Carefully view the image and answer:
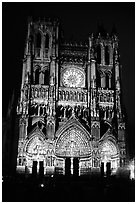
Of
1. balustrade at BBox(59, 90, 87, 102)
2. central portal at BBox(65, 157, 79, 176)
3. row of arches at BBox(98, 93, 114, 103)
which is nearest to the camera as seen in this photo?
central portal at BBox(65, 157, 79, 176)

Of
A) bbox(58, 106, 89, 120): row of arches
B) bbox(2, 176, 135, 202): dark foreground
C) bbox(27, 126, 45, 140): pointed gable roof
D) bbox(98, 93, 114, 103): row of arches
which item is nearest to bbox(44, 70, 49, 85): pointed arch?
bbox(58, 106, 89, 120): row of arches

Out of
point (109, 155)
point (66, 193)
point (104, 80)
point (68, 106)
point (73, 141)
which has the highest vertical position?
point (104, 80)

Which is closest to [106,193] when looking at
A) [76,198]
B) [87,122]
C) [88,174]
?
[76,198]

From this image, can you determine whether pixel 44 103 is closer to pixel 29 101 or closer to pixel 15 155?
pixel 29 101

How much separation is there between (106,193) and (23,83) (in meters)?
21.7

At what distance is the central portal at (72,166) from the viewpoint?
31809 mm

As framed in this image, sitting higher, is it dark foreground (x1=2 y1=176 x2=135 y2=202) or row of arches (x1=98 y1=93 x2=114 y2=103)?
row of arches (x1=98 y1=93 x2=114 y2=103)

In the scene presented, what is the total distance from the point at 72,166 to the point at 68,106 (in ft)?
22.5

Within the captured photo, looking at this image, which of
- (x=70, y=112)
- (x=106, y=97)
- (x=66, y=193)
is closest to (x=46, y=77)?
(x=70, y=112)

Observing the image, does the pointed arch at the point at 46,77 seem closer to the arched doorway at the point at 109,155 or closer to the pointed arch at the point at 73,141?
the pointed arch at the point at 73,141

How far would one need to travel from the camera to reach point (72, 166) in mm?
32031

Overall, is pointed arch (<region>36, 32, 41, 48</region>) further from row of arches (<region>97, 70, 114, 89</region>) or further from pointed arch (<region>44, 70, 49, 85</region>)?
row of arches (<region>97, 70, 114, 89</region>)

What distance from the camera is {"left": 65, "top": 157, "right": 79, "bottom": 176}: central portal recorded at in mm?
31809

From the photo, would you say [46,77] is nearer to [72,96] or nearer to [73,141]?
[72,96]
